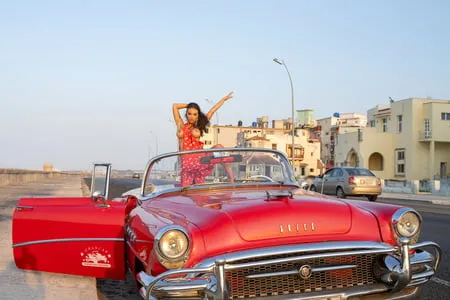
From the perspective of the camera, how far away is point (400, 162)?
5344cm

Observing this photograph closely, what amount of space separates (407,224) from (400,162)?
52778 mm

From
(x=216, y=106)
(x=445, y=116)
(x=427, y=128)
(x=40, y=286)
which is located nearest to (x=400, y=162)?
(x=427, y=128)

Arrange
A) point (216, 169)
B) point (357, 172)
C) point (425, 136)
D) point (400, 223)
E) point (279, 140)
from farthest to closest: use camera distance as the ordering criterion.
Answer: point (279, 140) < point (425, 136) < point (357, 172) < point (216, 169) < point (400, 223)

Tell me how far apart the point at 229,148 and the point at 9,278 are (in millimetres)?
2454

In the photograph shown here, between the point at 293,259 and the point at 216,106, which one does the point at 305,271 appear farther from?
the point at 216,106

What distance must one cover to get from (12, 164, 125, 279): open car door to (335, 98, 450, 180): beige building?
49.6 metres

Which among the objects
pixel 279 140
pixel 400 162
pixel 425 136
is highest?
pixel 279 140

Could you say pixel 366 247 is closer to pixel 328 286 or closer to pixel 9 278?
pixel 328 286

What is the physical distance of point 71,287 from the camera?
479cm

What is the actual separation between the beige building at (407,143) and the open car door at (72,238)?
163 feet

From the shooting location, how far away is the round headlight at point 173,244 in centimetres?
298

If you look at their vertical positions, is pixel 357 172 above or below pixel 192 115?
below

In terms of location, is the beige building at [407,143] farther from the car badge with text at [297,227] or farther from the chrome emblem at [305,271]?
the chrome emblem at [305,271]

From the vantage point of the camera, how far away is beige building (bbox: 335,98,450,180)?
164ft
